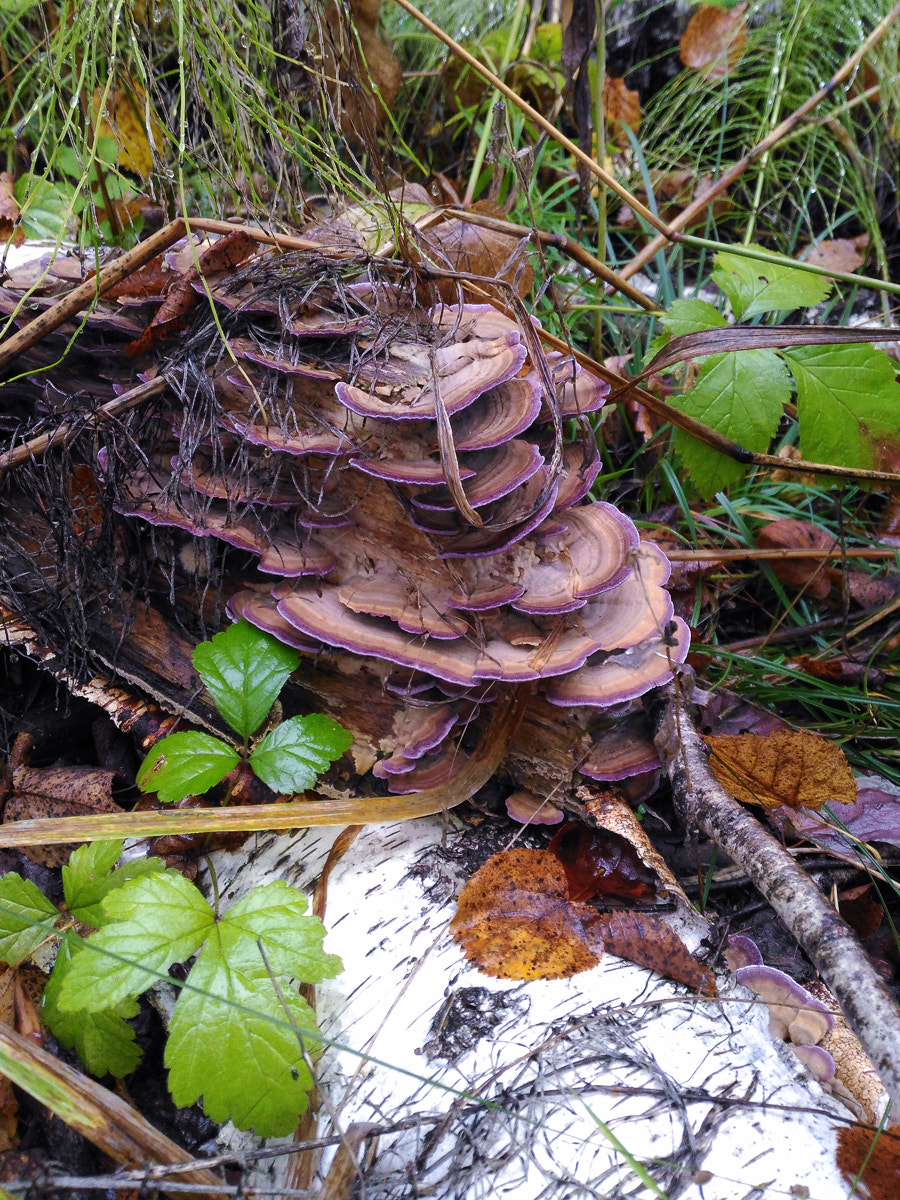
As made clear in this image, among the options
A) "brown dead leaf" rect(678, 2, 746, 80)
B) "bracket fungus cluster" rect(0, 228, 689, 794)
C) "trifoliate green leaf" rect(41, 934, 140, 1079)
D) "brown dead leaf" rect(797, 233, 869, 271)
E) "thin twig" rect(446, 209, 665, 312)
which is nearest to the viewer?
"trifoliate green leaf" rect(41, 934, 140, 1079)

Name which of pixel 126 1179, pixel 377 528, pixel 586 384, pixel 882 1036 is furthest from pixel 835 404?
pixel 126 1179

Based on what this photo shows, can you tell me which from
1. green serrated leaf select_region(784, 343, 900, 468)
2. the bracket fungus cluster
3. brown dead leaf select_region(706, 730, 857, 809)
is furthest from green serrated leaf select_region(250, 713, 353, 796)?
green serrated leaf select_region(784, 343, 900, 468)

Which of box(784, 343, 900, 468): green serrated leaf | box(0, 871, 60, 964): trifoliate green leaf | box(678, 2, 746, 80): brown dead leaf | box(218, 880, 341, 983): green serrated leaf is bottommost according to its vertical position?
box(0, 871, 60, 964): trifoliate green leaf

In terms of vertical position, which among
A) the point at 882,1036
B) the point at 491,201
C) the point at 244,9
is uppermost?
the point at 244,9

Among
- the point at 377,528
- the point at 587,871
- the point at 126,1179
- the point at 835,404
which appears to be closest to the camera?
the point at 126,1179

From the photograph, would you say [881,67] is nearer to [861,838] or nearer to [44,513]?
[861,838]

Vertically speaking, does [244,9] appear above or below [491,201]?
above

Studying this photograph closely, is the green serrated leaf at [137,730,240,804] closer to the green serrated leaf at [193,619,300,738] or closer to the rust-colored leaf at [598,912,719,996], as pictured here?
the green serrated leaf at [193,619,300,738]
